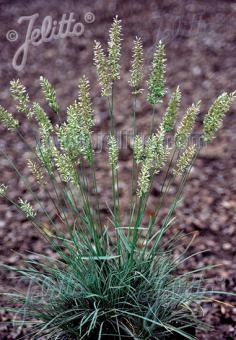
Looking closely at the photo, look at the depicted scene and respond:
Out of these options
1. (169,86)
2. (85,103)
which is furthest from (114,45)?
(169,86)

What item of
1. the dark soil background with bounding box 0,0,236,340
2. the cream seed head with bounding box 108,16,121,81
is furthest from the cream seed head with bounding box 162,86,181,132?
the dark soil background with bounding box 0,0,236,340

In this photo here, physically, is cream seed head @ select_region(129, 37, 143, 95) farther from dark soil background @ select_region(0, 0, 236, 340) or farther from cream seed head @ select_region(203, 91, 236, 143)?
dark soil background @ select_region(0, 0, 236, 340)

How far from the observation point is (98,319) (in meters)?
1.93

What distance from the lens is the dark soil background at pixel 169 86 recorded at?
2.85 m

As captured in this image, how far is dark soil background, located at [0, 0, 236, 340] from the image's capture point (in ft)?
9.34

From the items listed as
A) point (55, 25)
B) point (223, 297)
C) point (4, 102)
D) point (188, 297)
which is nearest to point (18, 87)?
point (188, 297)

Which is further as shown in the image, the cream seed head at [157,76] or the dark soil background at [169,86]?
the dark soil background at [169,86]

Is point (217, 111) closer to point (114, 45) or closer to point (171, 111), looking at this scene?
point (171, 111)

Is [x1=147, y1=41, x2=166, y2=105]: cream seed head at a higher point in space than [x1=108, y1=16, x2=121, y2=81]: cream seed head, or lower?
lower

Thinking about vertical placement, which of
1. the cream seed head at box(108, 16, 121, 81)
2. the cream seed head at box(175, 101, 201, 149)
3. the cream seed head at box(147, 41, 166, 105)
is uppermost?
the cream seed head at box(108, 16, 121, 81)

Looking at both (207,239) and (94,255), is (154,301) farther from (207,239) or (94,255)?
(207,239)

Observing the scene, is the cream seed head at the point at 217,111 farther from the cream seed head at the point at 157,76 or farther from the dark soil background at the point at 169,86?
the dark soil background at the point at 169,86

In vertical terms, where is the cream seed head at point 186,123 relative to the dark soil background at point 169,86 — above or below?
below

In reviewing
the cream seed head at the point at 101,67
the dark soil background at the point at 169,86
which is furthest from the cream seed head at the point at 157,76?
the dark soil background at the point at 169,86
